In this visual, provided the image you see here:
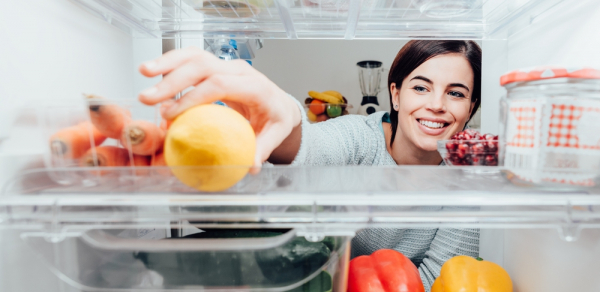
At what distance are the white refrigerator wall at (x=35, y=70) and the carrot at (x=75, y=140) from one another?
0.12ft

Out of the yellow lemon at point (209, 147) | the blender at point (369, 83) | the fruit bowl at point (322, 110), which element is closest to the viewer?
the yellow lemon at point (209, 147)

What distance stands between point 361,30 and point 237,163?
524 mm

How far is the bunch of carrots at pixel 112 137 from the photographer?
1.23 ft

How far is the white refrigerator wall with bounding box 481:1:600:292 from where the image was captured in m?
0.44

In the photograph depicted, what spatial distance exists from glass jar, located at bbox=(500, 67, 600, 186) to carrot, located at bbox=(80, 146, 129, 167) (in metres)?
0.48

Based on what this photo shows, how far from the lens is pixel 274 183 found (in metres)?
0.43

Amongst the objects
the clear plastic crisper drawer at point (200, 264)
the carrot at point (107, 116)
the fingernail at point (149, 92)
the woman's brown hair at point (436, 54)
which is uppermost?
the woman's brown hair at point (436, 54)

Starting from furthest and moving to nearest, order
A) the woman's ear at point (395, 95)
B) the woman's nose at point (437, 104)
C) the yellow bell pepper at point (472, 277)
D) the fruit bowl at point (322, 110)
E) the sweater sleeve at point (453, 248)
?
the fruit bowl at point (322, 110)
the woman's ear at point (395, 95)
the woman's nose at point (437, 104)
the sweater sleeve at point (453, 248)
the yellow bell pepper at point (472, 277)

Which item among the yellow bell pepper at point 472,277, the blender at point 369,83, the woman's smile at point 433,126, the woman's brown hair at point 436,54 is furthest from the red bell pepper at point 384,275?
the blender at point 369,83

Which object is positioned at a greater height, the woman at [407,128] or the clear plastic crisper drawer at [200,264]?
the woman at [407,128]

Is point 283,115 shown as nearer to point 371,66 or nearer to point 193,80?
point 193,80

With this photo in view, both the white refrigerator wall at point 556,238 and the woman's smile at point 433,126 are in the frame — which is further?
the woman's smile at point 433,126

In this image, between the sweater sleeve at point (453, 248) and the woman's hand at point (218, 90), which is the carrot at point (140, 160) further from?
the sweater sleeve at point (453, 248)

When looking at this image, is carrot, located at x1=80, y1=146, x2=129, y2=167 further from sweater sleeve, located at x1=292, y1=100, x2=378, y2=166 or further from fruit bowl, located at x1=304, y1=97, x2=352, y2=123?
fruit bowl, located at x1=304, y1=97, x2=352, y2=123
